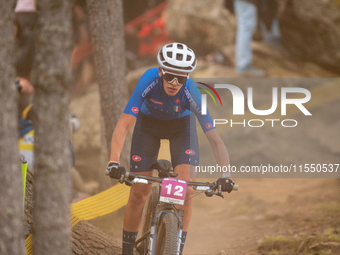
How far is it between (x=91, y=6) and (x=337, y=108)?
7400 mm

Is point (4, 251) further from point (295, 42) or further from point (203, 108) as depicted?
point (295, 42)

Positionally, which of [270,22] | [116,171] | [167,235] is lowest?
[167,235]

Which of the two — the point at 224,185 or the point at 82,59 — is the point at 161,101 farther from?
the point at 82,59

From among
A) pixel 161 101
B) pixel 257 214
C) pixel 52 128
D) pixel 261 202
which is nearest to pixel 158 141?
pixel 161 101

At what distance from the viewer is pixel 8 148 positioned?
277 cm

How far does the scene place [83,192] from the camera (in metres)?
8.67

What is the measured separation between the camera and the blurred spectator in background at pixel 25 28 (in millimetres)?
10172

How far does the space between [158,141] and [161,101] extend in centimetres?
57

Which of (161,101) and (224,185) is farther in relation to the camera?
(161,101)

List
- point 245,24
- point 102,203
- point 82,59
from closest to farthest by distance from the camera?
1. point 102,203
2. point 245,24
3. point 82,59

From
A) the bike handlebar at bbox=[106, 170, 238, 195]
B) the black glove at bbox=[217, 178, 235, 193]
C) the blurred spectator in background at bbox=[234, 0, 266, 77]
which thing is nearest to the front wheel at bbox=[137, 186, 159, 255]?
the bike handlebar at bbox=[106, 170, 238, 195]

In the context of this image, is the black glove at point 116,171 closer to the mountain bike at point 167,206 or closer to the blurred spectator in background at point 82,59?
the mountain bike at point 167,206

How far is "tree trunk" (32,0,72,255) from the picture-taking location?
9.37 feet

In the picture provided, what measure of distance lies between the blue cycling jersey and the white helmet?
321mm
